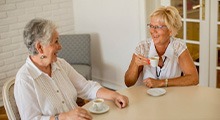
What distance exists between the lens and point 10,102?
1854 millimetres

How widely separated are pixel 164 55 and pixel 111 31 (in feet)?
5.50

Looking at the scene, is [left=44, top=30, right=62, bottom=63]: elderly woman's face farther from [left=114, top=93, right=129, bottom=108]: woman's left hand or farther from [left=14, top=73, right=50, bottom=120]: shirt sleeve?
[left=114, top=93, right=129, bottom=108]: woman's left hand

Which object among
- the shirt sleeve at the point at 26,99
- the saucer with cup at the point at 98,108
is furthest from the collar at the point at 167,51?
the shirt sleeve at the point at 26,99

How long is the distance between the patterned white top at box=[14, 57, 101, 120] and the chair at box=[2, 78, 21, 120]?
0.05 metres

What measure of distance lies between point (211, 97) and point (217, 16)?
1.46 m

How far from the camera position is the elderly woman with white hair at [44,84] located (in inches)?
71.0

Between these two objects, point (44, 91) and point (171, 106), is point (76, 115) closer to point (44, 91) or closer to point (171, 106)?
point (44, 91)

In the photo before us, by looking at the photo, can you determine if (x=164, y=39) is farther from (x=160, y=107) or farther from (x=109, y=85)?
(x=109, y=85)

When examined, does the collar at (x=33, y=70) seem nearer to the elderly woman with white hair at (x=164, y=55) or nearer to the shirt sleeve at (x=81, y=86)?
the shirt sleeve at (x=81, y=86)

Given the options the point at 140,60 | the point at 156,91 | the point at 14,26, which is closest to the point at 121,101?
the point at 156,91

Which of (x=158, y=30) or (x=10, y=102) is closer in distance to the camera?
(x=10, y=102)

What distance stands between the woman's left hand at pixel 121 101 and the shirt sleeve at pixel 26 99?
42 cm

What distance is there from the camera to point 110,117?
185 cm

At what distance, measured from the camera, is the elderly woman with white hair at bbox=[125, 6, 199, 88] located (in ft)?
7.83
